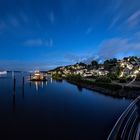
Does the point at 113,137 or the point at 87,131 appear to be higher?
the point at 113,137

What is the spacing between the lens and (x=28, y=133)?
70.0ft

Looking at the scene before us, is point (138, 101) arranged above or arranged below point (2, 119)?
above

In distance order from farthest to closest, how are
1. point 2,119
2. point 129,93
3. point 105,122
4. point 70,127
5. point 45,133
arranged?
1. point 129,93
2. point 2,119
3. point 105,122
4. point 70,127
5. point 45,133

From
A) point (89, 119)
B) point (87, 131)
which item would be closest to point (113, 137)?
point (87, 131)

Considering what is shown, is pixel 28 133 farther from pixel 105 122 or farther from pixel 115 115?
pixel 115 115

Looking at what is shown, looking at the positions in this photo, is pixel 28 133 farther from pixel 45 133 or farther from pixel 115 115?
pixel 115 115

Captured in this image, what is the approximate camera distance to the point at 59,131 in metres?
22.0

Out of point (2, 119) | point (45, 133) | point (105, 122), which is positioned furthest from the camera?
point (2, 119)

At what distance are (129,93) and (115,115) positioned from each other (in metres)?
15.9

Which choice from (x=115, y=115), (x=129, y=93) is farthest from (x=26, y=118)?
(x=129, y=93)

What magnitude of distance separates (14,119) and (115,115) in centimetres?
1500

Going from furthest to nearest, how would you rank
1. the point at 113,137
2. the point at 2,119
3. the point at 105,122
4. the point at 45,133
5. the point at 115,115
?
the point at 115,115, the point at 2,119, the point at 105,122, the point at 45,133, the point at 113,137

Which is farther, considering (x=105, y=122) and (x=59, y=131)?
(x=105, y=122)

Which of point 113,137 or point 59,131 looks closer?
point 113,137
